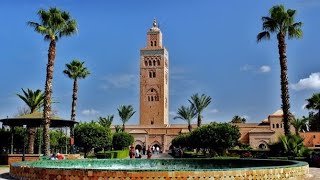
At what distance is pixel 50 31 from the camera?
28000mm

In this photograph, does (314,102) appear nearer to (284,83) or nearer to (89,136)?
(284,83)

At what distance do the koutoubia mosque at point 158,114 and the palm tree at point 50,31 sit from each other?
45334 mm

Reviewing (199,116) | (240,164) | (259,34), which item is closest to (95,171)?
(240,164)

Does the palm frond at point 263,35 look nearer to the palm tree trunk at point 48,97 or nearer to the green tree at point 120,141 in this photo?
the palm tree trunk at point 48,97

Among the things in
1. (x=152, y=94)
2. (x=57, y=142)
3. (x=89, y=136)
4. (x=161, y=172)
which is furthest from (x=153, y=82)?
(x=161, y=172)

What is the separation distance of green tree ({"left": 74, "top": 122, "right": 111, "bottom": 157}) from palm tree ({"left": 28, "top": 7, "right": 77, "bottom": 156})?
11.5 metres

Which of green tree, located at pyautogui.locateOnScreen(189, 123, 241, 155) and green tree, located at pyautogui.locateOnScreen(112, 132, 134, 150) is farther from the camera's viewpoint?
green tree, located at pyautogui.locateOnScreen(112, 132, 134, 150)

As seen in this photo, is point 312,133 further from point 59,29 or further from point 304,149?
point 59,29

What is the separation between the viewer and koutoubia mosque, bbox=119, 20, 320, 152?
70.4 meters

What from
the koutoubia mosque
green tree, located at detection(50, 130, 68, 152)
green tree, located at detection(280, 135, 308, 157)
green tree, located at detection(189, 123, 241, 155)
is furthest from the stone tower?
green tree, located at detection(280, 135, 308, 157)

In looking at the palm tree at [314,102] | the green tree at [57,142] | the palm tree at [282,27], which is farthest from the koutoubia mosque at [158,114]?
the palm tree at [282,27]

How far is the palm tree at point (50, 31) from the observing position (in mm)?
26797

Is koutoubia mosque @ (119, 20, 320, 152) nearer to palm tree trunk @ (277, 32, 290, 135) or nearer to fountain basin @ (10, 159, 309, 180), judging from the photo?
palm tree trunk @ (277, 32, 290, 135)

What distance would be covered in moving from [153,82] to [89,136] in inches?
1776
